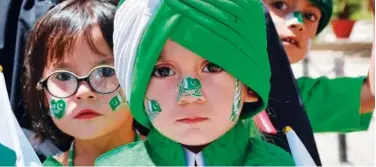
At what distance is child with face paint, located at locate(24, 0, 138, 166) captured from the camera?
1111 millimetres

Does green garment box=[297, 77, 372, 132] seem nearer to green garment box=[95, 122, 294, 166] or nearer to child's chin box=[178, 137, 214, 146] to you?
green garment box=[95, 122, 294, 166]

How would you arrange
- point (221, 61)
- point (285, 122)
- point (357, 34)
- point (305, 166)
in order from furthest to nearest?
point (357, 34), point (285, 122), point (305, 166), point (221, 61)

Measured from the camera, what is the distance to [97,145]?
121cm

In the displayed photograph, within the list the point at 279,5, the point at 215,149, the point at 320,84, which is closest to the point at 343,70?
the point at 320,84

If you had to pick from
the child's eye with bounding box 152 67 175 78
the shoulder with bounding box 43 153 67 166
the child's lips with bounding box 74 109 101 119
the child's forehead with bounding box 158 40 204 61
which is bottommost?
the shoulder with bounding box 43 153 67 166

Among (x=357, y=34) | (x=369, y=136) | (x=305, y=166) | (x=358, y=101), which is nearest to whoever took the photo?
(x=305, y=166)

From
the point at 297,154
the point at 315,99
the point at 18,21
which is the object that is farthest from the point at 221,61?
the point at 315,99

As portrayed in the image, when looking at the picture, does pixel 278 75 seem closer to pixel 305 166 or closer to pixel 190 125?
pixel 305 166

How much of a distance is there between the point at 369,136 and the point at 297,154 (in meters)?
2.89

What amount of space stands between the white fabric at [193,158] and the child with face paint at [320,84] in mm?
540

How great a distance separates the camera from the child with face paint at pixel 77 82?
3.65 feet

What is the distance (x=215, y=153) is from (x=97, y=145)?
27cm

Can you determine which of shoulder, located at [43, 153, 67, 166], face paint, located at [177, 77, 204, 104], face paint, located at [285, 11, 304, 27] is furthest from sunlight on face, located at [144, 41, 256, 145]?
face paint, located at [285, 11, 304, 27]

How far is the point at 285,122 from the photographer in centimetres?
125
